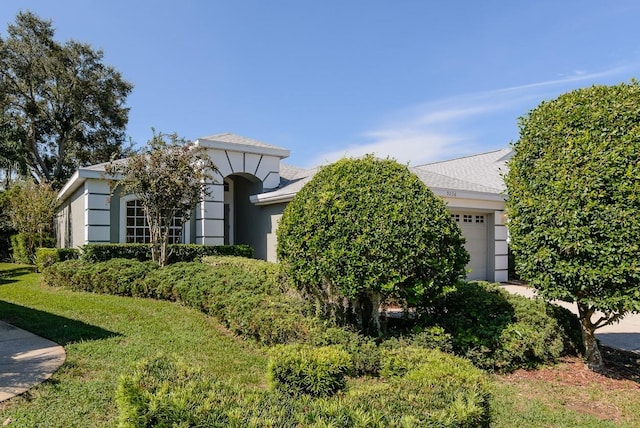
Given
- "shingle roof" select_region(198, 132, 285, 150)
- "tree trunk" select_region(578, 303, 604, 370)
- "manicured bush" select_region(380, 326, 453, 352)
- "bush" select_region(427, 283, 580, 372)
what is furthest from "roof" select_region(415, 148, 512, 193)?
"manicured bush" select_region(380, 326, 453, 352)

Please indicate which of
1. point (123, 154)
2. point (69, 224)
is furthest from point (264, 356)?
point (123, 154)

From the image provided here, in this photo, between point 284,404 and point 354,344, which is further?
point 354,344

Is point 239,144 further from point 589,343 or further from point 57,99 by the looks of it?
point 57,99

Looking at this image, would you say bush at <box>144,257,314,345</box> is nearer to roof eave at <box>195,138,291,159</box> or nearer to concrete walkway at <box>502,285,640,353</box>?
concrete walkway at <box>502,285,640,353</box>

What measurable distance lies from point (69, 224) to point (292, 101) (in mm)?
10938

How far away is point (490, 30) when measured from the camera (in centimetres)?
904

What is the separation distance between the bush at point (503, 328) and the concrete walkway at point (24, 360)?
4.86 meters

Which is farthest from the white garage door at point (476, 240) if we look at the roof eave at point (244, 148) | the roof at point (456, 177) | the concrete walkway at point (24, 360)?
the concrete walkway at point (24, 360)

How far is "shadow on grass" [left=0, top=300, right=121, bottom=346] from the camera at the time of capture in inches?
230

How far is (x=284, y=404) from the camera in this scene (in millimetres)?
2600

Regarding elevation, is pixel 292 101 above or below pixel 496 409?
above

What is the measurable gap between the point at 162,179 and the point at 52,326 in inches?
209

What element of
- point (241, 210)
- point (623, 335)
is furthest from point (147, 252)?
point (623, 335)

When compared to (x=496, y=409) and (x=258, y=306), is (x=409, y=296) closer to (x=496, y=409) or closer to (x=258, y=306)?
(x=496, y=409)
